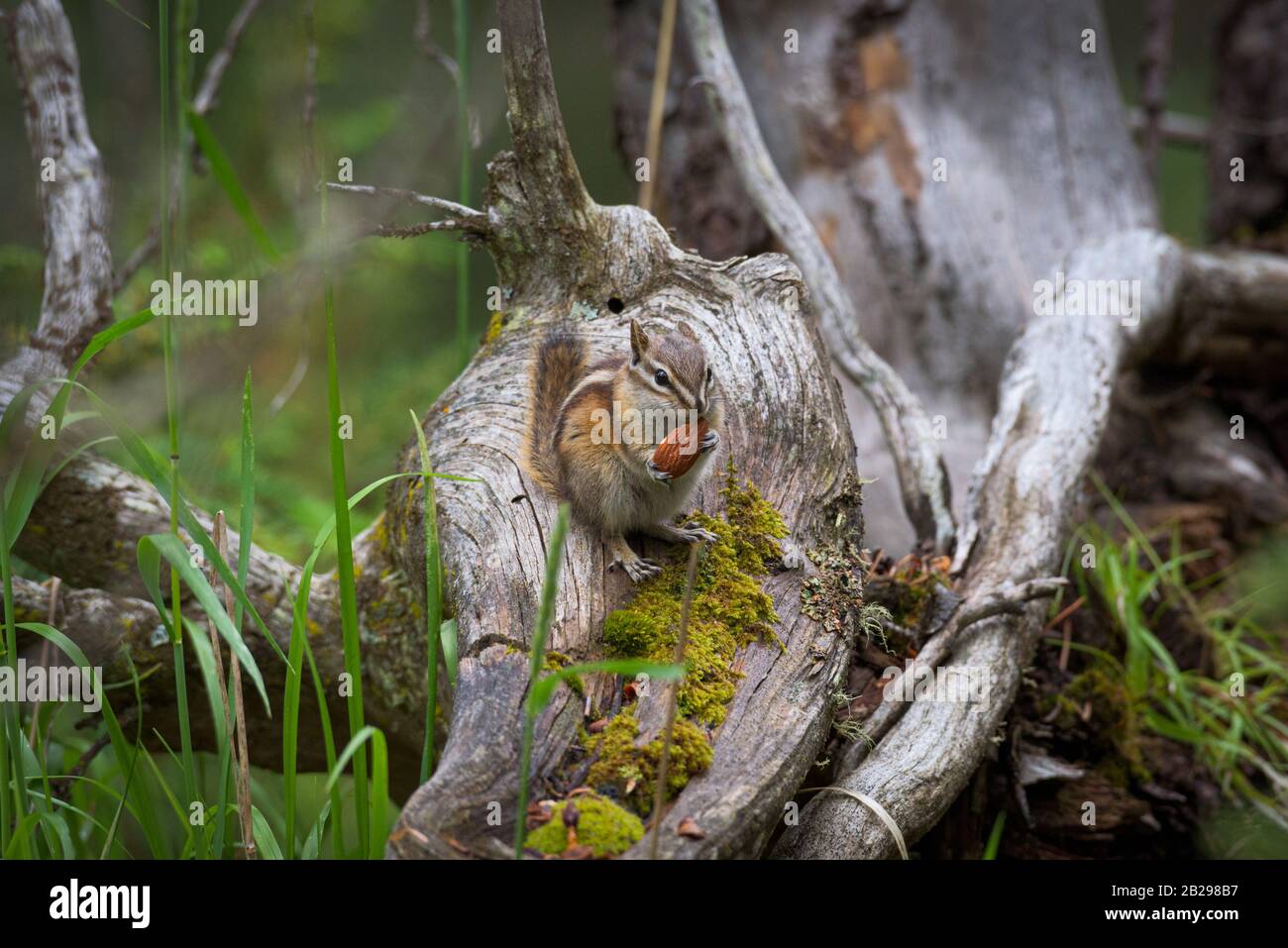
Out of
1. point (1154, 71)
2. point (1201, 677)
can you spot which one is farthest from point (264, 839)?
point (1154, 71)

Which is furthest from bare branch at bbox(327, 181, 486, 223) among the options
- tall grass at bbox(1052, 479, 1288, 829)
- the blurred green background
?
tall grass at bbox(1052, 479, 1288, 829)

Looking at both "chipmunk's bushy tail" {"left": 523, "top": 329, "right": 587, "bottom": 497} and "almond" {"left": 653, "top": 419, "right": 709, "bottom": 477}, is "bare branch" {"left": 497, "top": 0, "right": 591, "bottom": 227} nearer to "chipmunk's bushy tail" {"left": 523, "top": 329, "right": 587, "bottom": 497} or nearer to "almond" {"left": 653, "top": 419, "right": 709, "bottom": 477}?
"chipmunk's bushy tail" {"left": 523, "top": 329, "right": 587, "bottom": 497}

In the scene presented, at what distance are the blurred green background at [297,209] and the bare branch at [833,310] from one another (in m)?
0.81

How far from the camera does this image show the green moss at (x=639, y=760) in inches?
65.5

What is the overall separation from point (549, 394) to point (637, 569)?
0.56 m

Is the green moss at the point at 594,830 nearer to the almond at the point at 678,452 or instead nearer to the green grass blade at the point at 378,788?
the green grass blade at the point at 378,788

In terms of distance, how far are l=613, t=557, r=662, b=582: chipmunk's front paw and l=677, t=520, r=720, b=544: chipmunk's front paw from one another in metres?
0.12

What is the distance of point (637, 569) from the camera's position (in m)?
2.21

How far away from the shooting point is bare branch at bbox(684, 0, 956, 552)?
306 cm

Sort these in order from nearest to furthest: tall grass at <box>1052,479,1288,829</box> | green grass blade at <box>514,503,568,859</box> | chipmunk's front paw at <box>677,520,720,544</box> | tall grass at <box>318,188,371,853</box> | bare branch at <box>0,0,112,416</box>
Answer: green grass blade at <box>514,503,568,859</box>
tall grass at <box>318,188,371,853</box>
chipmunk's front paw at <box>677,520,720,544</box>
bare branch at <box>0,0,112,416</box>
tall grass at <box>1052,479,1288,829</box>

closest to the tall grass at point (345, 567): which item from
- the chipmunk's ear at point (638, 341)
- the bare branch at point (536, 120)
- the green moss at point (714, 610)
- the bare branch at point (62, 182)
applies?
the green moss at point (714, 610)
